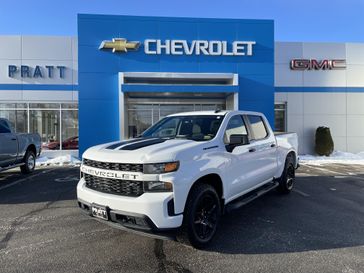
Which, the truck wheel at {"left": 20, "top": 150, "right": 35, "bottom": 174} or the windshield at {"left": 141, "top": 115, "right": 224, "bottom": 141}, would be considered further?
the truck wheel at {"left": 20, "top": 150, "right": 35, "bottom": 174}

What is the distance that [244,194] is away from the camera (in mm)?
5352

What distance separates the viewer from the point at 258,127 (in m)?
6.18

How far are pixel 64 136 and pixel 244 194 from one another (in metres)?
14.7

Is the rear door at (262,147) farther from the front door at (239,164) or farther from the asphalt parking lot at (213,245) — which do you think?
the asphalt parking lot at (213,245)

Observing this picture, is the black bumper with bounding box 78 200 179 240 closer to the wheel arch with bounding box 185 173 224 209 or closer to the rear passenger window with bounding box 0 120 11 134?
the wheel arch with bounding box 185 173 224 209

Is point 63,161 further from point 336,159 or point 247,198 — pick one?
point 336,159

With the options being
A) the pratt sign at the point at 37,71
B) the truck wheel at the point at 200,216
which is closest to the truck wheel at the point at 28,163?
the pratt sign at the point at 37,71

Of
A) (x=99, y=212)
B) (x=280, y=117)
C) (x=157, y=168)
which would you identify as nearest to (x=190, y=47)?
(x=280, y=117)

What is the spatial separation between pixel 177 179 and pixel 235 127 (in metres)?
2.01

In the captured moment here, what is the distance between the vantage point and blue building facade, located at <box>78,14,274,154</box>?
14984 millimetres

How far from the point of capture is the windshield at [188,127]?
16.1ft

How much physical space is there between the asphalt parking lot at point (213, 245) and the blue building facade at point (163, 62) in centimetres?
829

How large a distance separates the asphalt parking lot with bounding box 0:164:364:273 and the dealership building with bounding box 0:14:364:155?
8.83 metres

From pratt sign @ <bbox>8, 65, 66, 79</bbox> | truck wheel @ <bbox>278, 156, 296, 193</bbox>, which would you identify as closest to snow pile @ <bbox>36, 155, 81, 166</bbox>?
pratt sign @ <bbox>8, 65, 66, 79</bbox>
